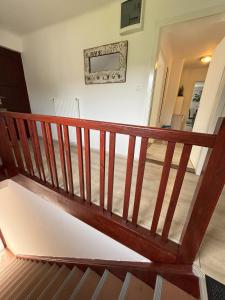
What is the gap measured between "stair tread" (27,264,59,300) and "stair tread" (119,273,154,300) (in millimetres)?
1293

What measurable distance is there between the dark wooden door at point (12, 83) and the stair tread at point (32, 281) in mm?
3102

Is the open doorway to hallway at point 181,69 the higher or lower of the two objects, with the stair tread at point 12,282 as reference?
higher

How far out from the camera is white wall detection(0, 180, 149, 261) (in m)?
1.30

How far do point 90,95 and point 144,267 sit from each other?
2462 mm

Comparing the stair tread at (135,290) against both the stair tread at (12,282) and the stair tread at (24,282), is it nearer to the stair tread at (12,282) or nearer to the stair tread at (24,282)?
the stair tread at (24,282)

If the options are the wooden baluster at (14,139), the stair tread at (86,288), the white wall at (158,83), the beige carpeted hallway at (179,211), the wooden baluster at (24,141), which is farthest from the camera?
the white wall at (158,83)

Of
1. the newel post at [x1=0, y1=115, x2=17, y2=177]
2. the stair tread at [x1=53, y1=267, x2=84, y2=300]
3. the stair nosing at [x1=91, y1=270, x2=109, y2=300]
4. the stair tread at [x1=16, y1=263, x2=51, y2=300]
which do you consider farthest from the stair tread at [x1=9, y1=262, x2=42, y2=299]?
the newel post at [x1=0, y1=115, x2=17, y2=177]

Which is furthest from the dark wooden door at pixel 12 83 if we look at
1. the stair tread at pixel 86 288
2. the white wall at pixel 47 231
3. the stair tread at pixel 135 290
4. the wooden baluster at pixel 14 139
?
the stair tread at pixel 135 290

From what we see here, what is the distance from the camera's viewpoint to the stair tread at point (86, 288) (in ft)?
3.85

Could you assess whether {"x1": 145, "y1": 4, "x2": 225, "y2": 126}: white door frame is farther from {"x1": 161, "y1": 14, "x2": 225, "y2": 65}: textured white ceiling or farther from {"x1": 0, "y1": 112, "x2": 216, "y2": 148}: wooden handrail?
{"x1": 0, "y1": 112, "x2": 216, "y2": 148}: wooden handrail

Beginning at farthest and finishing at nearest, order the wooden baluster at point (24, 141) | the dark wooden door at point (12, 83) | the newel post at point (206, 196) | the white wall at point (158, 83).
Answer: the dark wooden door at point (12, 83) → the white wall at point (158, 83) → the wooden baluster at point (24, 141) → the newel post at point (206, 196)

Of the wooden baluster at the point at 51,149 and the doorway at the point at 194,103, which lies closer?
the wooden baluster at the point at 51,149

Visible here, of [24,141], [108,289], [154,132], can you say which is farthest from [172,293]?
[24,141]

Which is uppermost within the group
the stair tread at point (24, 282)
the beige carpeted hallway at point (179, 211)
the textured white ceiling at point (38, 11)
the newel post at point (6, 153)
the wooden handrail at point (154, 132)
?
the textured white ceiling at point (38, 11)
